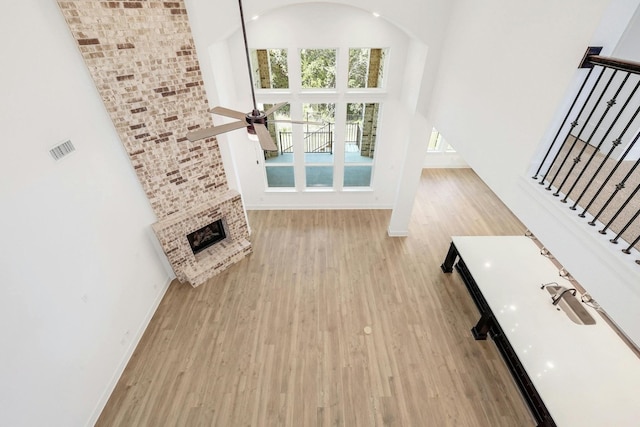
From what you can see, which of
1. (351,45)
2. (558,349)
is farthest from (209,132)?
(558,349)

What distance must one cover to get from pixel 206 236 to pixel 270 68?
3.45 metres

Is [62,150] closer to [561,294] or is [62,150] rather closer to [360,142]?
[360,142]

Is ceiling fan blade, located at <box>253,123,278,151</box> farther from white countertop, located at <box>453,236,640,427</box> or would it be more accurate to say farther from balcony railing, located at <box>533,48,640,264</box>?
white countertop, located at <box>453,236,640,427</box>

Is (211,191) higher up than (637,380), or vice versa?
(211,191)

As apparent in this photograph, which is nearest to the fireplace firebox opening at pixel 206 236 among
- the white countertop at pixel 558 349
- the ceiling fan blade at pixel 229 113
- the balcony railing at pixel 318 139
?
the ceiling fan blade at pixel 229 113

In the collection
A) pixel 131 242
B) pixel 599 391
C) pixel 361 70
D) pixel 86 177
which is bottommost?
pixel 599 391

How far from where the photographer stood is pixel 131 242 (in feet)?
13.3

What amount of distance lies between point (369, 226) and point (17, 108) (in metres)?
5.55

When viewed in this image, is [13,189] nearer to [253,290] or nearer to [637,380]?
[253,290]

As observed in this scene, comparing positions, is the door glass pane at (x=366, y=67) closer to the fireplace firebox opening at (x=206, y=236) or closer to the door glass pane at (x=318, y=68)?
the door glass pane at (x=318, y=68)

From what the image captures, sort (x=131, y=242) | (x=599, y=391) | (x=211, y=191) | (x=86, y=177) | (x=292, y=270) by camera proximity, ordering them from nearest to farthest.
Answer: (x=599, y=391), (x=86, y=177), (x=131, y=242), (x=211, y=191), (x=292, y=270)

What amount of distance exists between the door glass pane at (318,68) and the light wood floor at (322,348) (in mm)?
3088

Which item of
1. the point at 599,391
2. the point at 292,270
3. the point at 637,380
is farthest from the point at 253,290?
the point at 637,380

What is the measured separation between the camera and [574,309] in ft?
11.1
